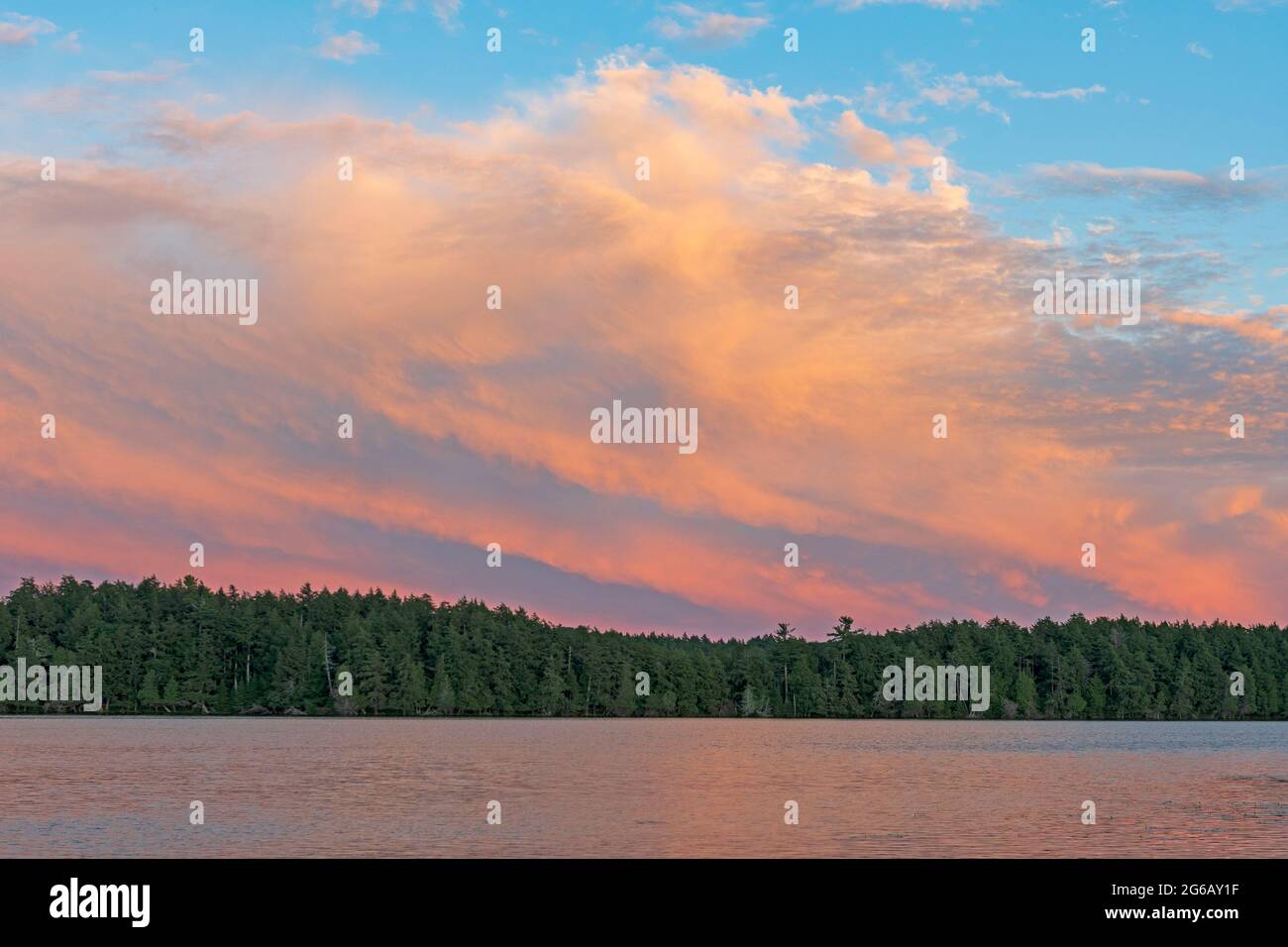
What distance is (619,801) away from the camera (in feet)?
276

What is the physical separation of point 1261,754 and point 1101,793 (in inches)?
3446

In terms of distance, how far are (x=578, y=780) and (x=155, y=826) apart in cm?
4110

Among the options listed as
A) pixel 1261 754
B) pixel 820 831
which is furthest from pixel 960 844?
pixel 1261 754

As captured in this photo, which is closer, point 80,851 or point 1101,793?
point 80,851

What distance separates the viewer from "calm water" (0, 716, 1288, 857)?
6209cm

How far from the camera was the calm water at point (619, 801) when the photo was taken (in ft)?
204
